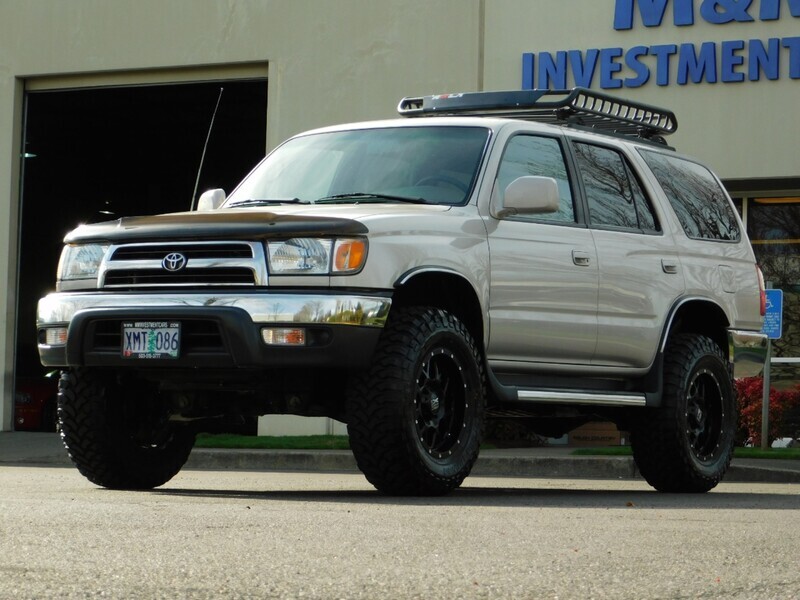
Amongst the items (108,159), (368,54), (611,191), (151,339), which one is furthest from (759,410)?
(108,159)

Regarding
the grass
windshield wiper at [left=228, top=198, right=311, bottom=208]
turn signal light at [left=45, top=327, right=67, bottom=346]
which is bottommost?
the grass

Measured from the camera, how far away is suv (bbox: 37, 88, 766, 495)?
7730mm

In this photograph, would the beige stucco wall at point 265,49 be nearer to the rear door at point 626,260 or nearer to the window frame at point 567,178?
the rear door at point 626,260

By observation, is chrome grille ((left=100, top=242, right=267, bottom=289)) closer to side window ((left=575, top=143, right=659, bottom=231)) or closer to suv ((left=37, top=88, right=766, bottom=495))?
suv ((left=37, top=88, right=766, bottom=495))

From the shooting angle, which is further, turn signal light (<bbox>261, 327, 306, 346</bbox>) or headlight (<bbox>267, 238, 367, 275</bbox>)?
headlight (<bbox>267, 238, 367, 275</bbox>)

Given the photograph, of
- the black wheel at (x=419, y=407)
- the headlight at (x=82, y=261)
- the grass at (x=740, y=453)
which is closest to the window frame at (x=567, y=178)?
the black wheel at (x=419, y=407)

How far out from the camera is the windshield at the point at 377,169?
873 cm

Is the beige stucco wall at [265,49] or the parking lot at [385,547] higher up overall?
the beige stucco wall at [265,49]

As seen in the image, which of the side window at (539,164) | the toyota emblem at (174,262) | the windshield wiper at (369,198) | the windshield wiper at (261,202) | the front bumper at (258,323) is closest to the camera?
the front bumper at (258,323)

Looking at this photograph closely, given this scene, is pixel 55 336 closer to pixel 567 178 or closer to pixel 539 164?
pixel 539 164

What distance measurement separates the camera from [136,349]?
7867 millimetres

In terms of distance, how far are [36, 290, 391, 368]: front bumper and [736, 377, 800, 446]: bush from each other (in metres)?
10.4

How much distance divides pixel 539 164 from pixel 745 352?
7.04 feet

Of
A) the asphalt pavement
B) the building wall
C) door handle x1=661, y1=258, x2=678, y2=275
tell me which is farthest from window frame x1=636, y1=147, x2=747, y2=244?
the building wall
